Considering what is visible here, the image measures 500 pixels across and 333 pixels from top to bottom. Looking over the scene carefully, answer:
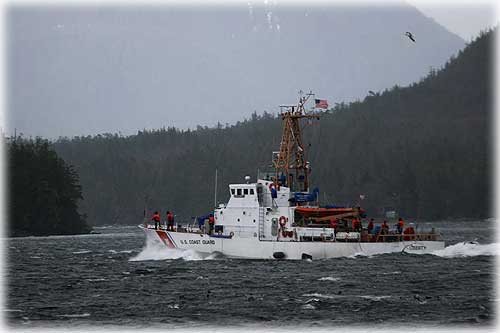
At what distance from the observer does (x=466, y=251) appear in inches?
2367

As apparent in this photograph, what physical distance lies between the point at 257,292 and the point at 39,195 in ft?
279

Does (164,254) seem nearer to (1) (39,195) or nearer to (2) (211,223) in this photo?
(2) (211,223)

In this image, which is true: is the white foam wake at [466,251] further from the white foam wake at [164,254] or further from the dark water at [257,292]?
the white foam wake at [164,254]

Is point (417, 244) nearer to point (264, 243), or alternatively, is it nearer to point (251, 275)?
point (264, 243)

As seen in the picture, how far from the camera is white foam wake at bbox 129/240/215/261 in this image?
57903 mm

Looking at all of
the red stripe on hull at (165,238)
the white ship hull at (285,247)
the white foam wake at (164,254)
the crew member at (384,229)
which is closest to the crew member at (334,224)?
the white ship hull at (285,247)

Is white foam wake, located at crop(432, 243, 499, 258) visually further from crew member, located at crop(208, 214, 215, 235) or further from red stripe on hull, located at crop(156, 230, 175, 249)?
red stripe on hull, located at crop(156, 230, 175, 249)

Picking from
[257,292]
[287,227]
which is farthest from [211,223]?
[257,292]

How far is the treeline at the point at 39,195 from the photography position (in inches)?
4742

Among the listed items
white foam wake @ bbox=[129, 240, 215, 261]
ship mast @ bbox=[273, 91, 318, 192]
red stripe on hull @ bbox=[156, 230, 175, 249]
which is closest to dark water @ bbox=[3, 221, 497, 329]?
white foam wake @ bbox=[129, 240, 215, 261]

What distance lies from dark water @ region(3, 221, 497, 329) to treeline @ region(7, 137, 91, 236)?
61.7m

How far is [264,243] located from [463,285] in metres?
14.9

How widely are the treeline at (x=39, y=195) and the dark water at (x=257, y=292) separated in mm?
61732

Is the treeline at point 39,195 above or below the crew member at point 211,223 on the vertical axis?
above
